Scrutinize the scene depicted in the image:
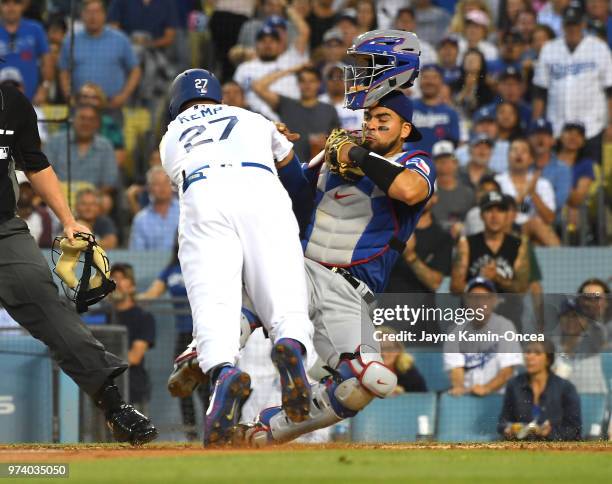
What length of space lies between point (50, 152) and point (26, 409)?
3.23m

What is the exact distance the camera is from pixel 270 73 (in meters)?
14.6

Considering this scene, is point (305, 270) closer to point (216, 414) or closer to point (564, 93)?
point (216, 414)

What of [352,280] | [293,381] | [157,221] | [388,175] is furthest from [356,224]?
[157,221]

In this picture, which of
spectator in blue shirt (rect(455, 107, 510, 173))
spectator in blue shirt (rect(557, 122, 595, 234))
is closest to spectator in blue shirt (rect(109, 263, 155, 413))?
spectator in blue shirt (rect(455, 107, 510, 173))

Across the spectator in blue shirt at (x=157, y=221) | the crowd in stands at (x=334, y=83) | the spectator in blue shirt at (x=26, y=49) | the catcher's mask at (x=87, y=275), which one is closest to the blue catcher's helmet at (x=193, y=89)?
the catcher's mask at (x=87, y=275)

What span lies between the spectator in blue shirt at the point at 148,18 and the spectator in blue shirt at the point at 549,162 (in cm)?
443

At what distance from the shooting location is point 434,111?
45.5 feet

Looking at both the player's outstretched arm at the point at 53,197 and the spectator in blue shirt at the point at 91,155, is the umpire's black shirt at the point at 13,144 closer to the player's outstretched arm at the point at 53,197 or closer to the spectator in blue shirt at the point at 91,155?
the player's outstretched arm at the point at 53,197

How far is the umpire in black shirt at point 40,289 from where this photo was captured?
7340 mm

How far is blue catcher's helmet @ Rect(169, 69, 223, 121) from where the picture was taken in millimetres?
7547

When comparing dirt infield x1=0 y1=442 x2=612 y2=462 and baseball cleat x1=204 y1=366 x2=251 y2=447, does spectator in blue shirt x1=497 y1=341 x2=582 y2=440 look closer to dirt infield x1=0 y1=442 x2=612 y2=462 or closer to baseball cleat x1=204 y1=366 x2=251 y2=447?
dirt infield x1=0 y1=442 x2=612 y2=462

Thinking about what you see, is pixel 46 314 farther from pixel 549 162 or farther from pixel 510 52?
pixel 510 52

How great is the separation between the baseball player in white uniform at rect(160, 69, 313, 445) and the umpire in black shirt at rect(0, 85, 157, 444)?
76 cm

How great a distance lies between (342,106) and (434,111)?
0.97 m
